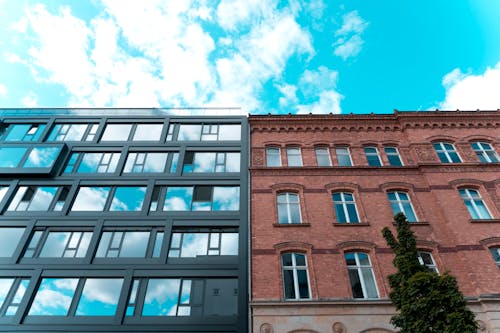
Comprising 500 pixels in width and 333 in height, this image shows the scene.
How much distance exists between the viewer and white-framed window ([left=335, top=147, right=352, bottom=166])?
17.8 metres

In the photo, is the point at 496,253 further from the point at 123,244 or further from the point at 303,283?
the point at 123,244

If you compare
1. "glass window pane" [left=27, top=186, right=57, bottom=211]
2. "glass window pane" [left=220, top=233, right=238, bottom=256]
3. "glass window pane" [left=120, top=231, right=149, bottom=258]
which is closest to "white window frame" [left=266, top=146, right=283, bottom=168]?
"glass window pane" [left=220, top=233, right=238, bottom=256]

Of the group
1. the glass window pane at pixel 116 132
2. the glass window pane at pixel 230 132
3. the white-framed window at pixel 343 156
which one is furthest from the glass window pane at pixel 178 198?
the white-framed window at pixel 343 156

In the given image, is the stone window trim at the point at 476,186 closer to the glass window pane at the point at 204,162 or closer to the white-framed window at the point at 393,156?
the white-framed window at the point at 393,156

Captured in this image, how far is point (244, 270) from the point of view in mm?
13867

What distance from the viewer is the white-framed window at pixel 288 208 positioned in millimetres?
15159

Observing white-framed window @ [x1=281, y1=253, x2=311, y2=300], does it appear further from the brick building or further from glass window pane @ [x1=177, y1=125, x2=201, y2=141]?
glass window pane @ [x1=177, y1=125, x2=201, y2=141]

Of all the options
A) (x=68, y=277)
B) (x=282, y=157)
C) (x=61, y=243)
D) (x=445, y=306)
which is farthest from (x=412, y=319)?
(x=61, y=243)

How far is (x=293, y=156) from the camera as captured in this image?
60.1 ft

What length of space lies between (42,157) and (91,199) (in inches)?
185

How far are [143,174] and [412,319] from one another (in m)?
15.0

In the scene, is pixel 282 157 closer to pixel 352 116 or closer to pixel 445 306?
pixel 352 116

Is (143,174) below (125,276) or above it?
above

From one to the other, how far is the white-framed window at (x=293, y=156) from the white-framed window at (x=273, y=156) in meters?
0.56
